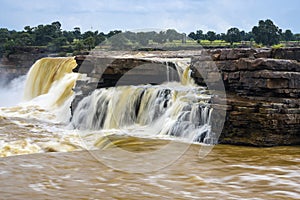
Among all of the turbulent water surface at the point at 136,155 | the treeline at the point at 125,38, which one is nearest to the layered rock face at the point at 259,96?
the turbulent water surface at the point at 136,155

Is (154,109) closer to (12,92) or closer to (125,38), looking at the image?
(125,38)

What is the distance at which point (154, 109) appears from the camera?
1335 centimetres

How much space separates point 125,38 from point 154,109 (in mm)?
14986

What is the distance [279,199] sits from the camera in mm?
6316

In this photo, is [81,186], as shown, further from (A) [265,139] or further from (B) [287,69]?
(B) [287,69]

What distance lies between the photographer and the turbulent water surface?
669 centimetres

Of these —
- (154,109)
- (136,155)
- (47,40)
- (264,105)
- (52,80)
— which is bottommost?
(136,155)

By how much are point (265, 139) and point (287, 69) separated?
2.00m

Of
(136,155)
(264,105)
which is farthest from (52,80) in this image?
(264,105)

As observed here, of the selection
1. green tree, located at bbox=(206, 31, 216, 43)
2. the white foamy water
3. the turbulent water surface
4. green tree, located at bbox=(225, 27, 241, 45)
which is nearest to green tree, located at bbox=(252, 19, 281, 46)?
green tree, located at bbox=(225, 27, 241, 45)

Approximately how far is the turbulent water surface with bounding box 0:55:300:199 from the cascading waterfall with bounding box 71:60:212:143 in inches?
1.2

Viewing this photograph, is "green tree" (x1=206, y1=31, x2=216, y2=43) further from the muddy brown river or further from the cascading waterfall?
the muddy brown river

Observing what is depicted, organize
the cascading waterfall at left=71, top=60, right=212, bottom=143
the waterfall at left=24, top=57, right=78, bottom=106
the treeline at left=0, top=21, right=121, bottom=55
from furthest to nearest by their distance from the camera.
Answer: the treeline at left=0, top=21, right=121, bottom=55 < the waterfall at left=24, top=57, right=78, bottom=106 < the cascading waterfall at left=71, top=60, right=212, bottom=143

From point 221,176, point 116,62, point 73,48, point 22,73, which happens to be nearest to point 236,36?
point 73,48
